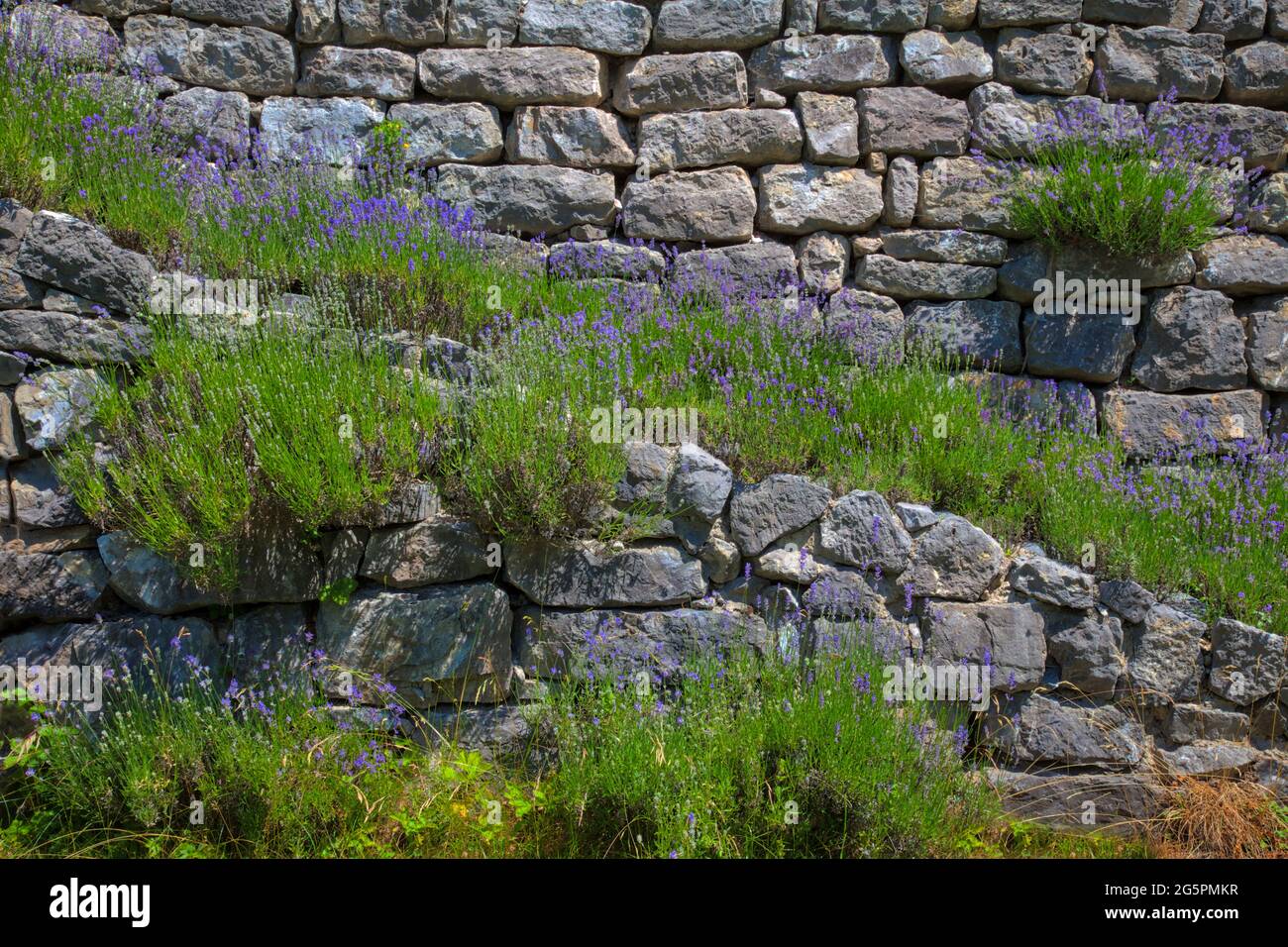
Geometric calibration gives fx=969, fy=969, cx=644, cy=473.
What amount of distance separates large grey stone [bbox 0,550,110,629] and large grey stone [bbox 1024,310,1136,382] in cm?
456

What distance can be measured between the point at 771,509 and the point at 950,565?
79 cm

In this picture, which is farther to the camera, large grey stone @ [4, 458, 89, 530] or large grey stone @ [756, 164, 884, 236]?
large grey stone @ [756, 164, 884, 236]

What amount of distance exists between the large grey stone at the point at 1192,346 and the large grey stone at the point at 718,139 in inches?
84.9

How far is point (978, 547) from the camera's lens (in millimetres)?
4062

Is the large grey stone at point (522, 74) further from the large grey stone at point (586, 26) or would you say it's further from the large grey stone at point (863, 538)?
the large grey stone at point (863, 538)

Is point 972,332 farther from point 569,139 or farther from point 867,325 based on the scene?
point 569,139

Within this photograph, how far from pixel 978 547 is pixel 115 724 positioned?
3.46m

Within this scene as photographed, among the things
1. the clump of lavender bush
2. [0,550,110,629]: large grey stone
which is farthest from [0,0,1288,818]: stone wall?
the clump of lavender bush

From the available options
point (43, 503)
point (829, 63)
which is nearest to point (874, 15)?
point (829, 63)

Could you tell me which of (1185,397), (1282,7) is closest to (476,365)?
(1185,397)

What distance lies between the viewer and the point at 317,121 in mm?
5535

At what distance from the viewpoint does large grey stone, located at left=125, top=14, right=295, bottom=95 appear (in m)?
5.48

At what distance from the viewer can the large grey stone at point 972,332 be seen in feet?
17.0

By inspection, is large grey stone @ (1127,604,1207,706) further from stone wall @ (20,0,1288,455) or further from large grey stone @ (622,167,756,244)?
large grey stone @ (622,167,756,244)
